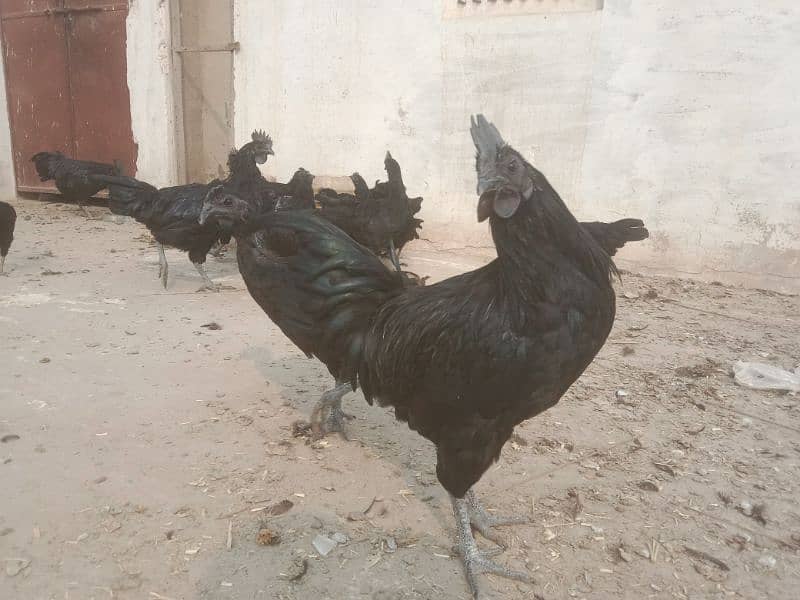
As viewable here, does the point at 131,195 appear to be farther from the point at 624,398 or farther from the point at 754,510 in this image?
the point at 754,510

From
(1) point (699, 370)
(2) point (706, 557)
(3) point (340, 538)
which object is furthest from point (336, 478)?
(1) point (699, 370)

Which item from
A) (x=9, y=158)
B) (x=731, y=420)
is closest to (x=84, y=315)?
(x=731, y=420)

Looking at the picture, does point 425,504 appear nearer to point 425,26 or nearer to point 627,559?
point 627,559

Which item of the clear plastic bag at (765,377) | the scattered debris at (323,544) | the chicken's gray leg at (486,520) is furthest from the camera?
the clear plastic bag at (765,377)

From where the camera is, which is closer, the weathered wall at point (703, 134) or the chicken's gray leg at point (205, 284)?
the weathered wall at point (703, 134)

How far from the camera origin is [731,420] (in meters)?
3.96

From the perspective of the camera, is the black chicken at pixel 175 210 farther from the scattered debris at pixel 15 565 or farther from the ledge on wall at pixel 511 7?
the scattered debris at pixel 15 565

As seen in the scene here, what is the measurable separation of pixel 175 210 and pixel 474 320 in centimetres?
505

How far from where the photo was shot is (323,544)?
109 inches

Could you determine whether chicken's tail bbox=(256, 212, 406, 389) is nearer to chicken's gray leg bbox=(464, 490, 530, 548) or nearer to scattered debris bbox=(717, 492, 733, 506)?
chicken's gray leg bbox=(464, 490, 530, 548)

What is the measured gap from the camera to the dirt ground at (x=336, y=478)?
261cm

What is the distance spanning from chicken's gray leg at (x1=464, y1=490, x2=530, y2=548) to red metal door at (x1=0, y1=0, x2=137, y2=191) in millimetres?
10449

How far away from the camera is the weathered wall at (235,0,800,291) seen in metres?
6.77

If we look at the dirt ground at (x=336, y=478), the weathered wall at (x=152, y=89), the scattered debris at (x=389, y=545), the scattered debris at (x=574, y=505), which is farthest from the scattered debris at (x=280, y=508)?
the weathered wall at (x=152, y=89)
